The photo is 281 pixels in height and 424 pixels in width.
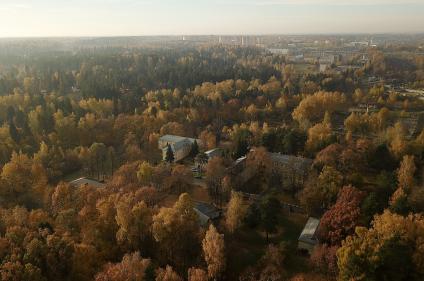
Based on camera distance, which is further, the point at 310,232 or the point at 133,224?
the point at 310,232

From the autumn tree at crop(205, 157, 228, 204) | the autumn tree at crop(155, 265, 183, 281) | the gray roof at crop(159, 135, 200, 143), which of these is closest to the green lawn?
the autumn tree at crop(205, 157, 228, 204)

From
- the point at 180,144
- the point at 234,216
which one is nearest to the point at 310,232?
the point at 234,216

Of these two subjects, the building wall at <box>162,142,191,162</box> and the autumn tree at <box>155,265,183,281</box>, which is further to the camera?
the building wall at <box>162,142,191,162</box>

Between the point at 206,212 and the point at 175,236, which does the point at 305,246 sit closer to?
the point at 206,212

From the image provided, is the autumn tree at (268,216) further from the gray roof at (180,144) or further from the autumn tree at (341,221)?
the gray roof at (180,144)

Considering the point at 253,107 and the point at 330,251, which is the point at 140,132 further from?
the point at 330,251

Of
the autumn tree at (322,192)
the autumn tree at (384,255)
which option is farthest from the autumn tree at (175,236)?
the autumn tree at (322,192)

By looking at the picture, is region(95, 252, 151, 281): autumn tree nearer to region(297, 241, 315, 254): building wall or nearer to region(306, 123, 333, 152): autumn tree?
region(297, 241, 315, 254): building wall
